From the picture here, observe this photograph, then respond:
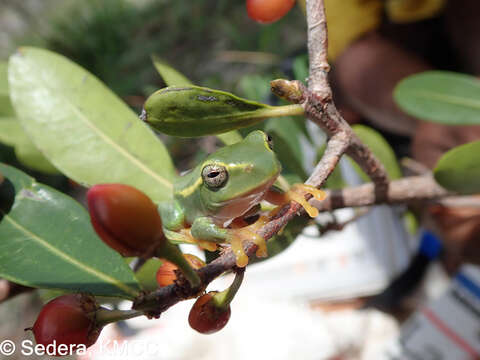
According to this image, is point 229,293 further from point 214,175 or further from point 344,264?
point 344,264

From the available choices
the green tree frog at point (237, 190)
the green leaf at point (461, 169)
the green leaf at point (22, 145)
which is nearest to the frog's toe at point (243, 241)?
the green tree frog at point (237, 190)

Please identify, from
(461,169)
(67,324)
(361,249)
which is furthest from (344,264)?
(67,324)

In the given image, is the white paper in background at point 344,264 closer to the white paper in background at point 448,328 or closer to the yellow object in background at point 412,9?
the white paper in background at point 448,328

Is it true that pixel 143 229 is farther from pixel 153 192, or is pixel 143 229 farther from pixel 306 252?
pixel 306 252

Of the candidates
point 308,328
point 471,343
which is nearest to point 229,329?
point 308,328

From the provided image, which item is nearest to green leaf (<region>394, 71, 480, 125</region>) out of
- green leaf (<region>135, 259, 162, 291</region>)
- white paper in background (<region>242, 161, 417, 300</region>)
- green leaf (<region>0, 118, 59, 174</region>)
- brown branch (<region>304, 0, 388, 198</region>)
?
brown branch (<region>304, 0, 388, 198</region>)

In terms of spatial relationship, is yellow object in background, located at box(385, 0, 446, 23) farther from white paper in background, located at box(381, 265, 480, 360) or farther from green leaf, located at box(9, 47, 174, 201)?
green leaf, located at box(9, 47, 174, 201)
